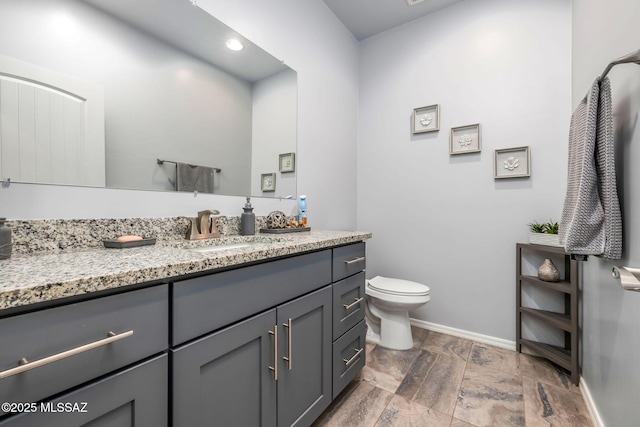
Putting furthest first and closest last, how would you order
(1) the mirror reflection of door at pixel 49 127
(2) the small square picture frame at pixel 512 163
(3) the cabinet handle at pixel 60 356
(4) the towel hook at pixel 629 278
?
(2) the small square picture frame at pixel 512 163 < (1) the mirror reflection of door at pixel 49 127 < (4) the towel hook at pixel 629 278 < (3) the cabinet handle at pixel 60 356

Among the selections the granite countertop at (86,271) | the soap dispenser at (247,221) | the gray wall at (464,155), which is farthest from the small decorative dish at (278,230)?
the gray wall at (464,155)

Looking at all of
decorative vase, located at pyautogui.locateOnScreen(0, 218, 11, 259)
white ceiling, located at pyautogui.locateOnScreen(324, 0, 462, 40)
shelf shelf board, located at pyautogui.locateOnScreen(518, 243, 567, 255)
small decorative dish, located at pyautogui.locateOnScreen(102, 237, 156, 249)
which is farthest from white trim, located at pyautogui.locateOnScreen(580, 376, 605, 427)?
white ceiling, located at pyautogui.locateOnScreen(324, 0, 462, 40)

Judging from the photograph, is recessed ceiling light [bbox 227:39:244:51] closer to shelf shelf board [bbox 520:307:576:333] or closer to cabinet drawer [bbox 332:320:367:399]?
cabinet drawer [bbox 332:320:367:399]

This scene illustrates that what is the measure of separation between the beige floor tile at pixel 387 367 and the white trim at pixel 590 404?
0.86m

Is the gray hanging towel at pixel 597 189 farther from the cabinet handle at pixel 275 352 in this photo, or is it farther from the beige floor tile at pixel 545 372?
the cabinet handle at pixel 275 352

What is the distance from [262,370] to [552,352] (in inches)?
73.9

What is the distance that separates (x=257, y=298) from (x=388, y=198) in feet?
6.03

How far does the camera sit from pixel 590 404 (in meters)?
1.37

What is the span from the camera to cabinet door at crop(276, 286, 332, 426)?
1.01m

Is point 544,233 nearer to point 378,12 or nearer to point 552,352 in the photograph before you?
point 552,352

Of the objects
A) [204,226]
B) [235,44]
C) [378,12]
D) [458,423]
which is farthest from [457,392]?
[378,12]

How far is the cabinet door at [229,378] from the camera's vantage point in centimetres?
70

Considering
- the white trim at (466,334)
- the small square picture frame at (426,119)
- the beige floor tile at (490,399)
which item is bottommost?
the beige floor tile at (490,399)

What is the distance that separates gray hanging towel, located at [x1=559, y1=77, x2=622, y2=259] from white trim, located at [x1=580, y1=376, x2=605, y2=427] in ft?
2.62
